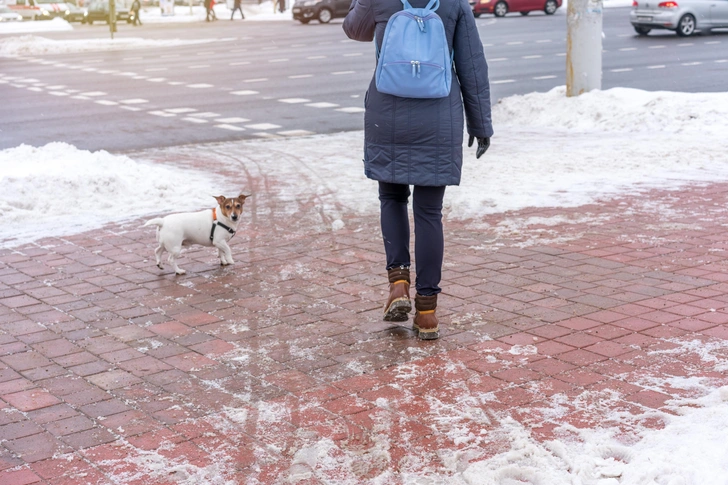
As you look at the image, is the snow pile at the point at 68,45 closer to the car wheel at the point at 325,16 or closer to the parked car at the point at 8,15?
the car wheel at the point at 325,16

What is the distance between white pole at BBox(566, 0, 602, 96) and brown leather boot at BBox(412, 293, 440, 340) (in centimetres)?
876

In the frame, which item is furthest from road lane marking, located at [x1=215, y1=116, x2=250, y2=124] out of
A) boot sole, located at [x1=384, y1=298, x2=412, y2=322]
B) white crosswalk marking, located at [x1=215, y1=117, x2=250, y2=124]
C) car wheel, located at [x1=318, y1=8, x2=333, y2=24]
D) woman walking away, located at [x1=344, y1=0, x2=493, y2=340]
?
car wheel, located at [x1=318, y1=8, x2=333, y2=24]

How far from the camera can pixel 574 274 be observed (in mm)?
5984

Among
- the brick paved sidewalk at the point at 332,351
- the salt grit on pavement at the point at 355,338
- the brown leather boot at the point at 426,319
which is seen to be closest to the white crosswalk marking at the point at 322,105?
the salt grit on pavement at the point at 355,338

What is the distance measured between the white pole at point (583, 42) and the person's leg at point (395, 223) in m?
8.47

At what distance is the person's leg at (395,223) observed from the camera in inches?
199

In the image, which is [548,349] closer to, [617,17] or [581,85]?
[581,85]

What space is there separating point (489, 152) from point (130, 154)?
14.2 feet

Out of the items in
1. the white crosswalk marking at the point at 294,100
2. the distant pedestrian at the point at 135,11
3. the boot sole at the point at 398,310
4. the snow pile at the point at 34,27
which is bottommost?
the boot sole at the point at 398,310

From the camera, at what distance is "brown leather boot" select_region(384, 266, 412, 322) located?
503 cm

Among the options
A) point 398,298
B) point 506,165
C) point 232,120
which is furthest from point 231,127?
point 398,298

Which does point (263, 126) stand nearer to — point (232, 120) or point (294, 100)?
point (232, 120)

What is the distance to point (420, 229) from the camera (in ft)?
16.3

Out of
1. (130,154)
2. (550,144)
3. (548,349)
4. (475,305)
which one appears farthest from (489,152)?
(548,349)
